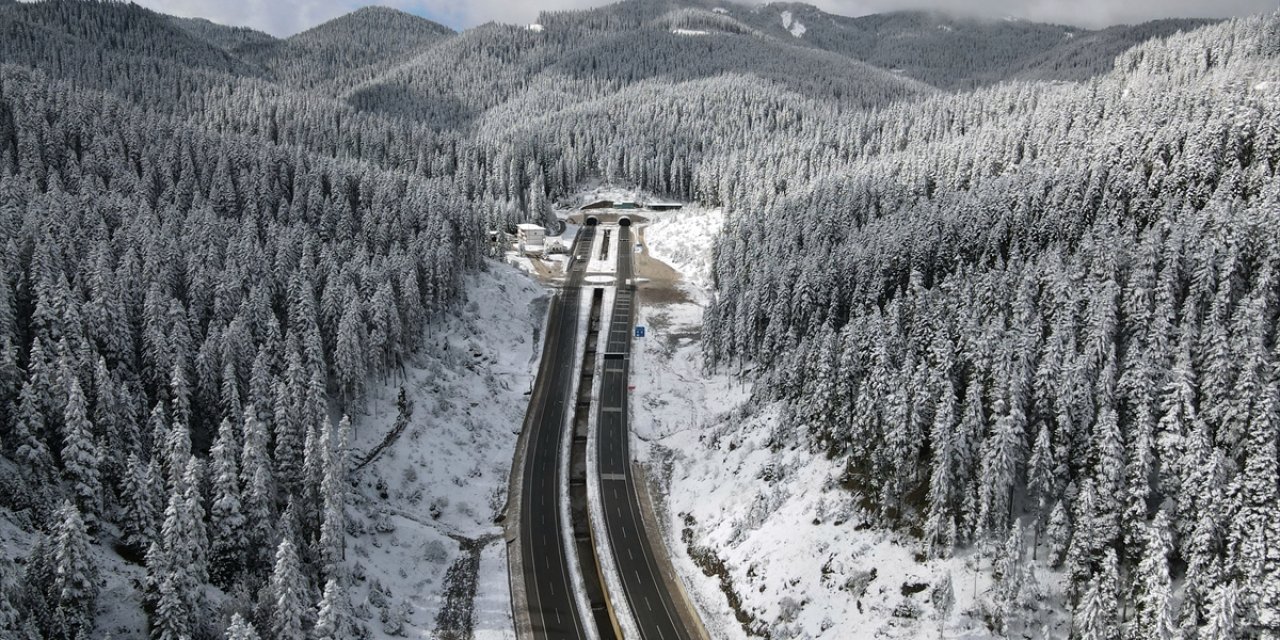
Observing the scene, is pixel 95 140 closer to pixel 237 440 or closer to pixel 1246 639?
pixel 237 440

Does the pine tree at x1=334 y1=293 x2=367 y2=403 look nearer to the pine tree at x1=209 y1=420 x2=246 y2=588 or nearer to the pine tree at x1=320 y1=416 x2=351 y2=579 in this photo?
the pine tree at x1=320 y1=416 x2=351 y2=579

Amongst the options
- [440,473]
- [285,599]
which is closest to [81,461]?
[285,599]

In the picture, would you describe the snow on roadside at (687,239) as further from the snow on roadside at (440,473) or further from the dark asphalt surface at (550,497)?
the snow on roadside at (440,473)

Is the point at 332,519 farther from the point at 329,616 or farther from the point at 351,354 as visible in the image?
the point at 351,354

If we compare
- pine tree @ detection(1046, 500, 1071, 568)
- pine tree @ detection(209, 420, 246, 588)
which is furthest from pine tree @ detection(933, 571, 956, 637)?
pine tree @ detection(209, 420, 246, 588)

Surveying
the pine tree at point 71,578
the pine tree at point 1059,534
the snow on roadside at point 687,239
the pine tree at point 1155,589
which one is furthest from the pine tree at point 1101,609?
the snow on roadside at point 687,239

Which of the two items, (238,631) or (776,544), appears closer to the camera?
(238,631)

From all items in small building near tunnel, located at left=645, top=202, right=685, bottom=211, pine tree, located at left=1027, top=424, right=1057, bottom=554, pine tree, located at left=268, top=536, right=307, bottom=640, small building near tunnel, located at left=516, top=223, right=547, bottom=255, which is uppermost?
small building near tunnel, located at left=645, top=202, right=685, bottom=211
